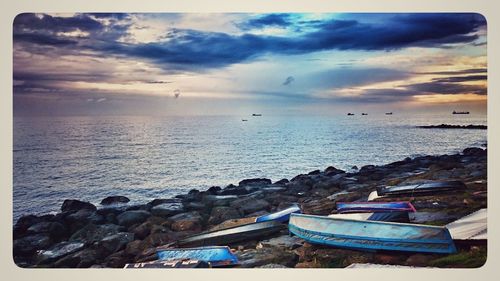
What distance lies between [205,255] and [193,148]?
939 millimetres

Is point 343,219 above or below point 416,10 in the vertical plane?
below

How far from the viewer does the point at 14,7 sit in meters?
5.62

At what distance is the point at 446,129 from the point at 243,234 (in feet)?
6.56

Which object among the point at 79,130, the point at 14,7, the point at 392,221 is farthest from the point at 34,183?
the point at 392,221

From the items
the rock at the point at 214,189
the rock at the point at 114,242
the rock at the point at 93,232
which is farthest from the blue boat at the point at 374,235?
the rock at the point at 93,232

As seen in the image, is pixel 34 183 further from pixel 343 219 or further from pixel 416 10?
pixel 416 10

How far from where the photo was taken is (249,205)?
18.9 feet

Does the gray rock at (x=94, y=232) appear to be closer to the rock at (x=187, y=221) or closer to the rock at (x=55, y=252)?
the rock at (x=55, y=252)

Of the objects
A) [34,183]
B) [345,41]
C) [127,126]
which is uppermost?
[345,41]

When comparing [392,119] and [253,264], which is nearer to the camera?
[253,264]

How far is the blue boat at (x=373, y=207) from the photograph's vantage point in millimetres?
5645

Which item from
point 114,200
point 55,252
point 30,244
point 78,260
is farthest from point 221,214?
point 30,244

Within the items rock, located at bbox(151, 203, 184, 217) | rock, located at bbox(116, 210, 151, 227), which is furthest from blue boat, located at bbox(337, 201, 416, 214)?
rock, located at bbox(116, 210, 151, 227)

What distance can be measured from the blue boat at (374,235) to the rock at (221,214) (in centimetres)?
52
